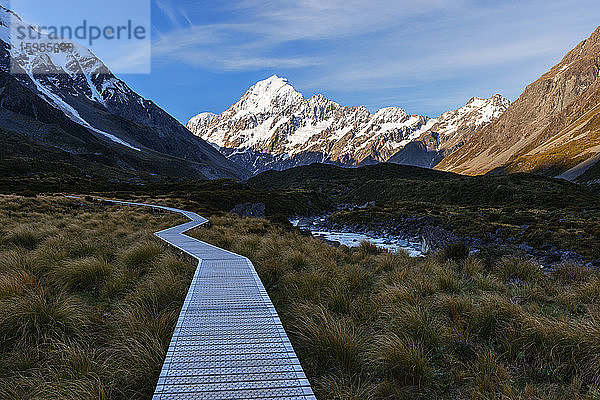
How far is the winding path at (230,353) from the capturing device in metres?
3.25

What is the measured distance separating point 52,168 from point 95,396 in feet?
292

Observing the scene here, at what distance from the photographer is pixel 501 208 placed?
36.5 metres

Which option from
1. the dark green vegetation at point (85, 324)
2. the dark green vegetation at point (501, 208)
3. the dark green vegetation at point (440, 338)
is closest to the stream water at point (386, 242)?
the dark green vegetation at point (501, 208)

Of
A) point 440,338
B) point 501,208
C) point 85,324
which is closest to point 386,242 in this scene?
point 501,208

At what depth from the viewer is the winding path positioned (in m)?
3.25

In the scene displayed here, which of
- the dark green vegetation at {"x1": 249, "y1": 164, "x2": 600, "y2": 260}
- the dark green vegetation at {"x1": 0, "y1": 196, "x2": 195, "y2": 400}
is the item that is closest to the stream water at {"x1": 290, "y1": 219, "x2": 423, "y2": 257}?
the dark green vegetation at {"x1": 249, "y1": 164, "x2": 600, "y2": 260}

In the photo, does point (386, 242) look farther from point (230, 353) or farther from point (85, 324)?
point (85, 324)

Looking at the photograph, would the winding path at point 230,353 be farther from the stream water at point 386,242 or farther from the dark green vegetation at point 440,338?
the stream water at point 386,242

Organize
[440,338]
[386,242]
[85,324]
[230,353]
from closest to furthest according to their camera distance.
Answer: [230,353]
[440,338]
[85,324]
[386,242]

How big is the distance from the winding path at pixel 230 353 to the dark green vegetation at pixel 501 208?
19949 mm

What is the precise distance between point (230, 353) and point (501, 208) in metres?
41.5

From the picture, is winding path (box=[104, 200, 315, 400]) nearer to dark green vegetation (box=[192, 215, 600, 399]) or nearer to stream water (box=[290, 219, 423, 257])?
dark green vegetation (box=[192, 215, 600, 399])

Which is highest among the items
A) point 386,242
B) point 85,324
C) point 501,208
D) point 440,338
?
point 85,324

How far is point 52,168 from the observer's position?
70875 mm
